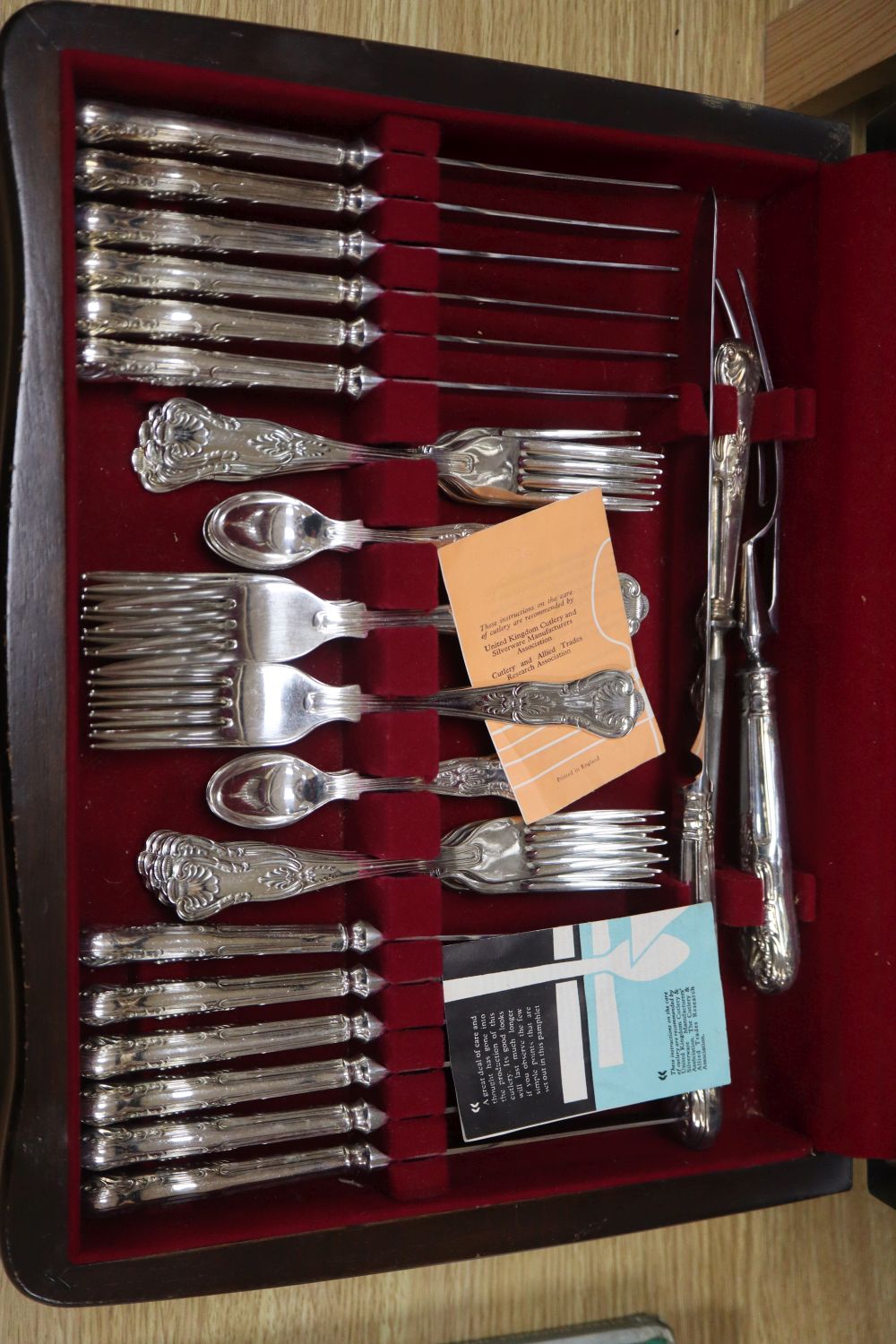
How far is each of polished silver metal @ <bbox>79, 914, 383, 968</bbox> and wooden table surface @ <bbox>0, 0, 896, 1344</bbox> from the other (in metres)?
0.28

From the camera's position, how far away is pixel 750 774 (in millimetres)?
886

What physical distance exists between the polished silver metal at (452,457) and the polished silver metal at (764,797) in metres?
0.10

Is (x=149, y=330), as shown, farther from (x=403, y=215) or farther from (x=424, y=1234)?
(x=424, y=1234)

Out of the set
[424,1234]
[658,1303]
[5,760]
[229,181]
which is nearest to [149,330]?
[229,181]

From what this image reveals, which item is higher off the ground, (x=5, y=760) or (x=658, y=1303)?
(x=5, y=760)

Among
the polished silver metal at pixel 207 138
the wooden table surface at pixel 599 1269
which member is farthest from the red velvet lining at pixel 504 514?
the wooden table surface at pixel 599 1269

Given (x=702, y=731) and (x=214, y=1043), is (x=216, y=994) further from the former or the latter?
(x=702, y=731)

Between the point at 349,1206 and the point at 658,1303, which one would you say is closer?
the point at 349,1206

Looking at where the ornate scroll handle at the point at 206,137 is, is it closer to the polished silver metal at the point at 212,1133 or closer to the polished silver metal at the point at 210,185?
the polished silver metal at the point at 210,185

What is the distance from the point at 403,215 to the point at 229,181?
112 millimetres

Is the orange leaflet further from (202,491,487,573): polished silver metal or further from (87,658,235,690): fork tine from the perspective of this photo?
(87,658,235,690): fork tine

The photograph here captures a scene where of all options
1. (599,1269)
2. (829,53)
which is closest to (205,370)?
(829,53)

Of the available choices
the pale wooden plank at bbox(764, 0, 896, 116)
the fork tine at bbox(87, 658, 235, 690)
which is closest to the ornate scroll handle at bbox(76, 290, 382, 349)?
Result: the fork tine at bbox(87, 658, 235, 690)

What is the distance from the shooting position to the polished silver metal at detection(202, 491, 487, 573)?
2.54 feet
